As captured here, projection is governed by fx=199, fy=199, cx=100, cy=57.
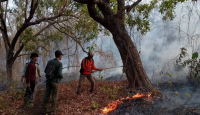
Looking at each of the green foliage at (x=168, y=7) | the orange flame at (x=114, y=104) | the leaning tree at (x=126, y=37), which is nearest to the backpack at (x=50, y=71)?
the orange flame at (x=114, y=104)

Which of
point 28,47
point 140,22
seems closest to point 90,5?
point 140,22

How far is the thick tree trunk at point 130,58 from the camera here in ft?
23.3

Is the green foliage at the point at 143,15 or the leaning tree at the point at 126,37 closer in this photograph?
the leaning tree at the point at 126,37

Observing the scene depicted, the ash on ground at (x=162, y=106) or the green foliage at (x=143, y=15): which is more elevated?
the green foliage at (x=143, y=15)

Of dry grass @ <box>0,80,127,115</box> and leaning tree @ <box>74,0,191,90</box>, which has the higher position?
leaning tree @ <box>74,0,191,90</box>

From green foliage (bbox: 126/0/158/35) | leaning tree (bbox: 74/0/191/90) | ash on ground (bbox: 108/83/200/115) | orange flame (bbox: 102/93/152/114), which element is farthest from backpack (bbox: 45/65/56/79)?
green foliage (bbox: 126/0/158/35)

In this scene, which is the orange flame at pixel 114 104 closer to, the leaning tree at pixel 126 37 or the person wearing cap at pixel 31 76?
the leaning tree at pixel 126 37

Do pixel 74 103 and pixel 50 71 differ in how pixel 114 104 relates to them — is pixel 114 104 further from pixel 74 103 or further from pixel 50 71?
pixel 50 71

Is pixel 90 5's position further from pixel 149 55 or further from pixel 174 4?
pixel 149 55

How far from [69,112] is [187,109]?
3402 mm

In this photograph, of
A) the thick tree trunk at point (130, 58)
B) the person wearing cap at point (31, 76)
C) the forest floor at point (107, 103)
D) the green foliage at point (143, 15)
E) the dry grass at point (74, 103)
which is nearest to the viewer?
the forest floor at point (107, 103)

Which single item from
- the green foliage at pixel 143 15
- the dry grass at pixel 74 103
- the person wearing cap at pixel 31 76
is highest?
the green foliage at pixel 143 15

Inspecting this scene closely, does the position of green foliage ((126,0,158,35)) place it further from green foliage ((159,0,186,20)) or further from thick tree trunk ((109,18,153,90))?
thick tree trunk ((109,18,153,90))

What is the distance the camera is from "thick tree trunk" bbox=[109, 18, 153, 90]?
7.11 meters
